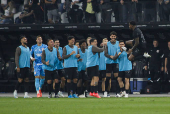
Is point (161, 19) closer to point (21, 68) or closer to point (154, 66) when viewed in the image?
point (154, 66)

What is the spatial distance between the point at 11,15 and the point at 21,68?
6.51m

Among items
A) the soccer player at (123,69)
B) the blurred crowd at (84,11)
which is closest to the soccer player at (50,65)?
the soccer player at (123,69)

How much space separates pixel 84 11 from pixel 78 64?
5151 millimetres

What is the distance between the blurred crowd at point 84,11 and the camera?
21.1m

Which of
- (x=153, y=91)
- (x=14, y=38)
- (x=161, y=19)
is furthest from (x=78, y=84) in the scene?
(x=14, y=38)

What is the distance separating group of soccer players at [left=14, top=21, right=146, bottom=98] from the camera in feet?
53.3

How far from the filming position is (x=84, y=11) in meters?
21.7

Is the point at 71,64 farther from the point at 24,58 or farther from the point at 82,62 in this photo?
the point at 24,58

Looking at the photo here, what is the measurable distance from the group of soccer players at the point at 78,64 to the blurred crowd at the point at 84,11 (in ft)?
14.5

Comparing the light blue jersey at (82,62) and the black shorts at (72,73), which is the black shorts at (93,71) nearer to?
the black shorts at (72,73)

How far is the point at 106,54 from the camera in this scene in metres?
16.6

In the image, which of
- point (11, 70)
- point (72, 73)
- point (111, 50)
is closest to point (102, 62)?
point (111, 50)

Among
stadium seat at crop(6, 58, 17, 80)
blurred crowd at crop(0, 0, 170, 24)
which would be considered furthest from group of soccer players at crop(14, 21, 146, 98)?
stadium seat at crop(6, 58, 17, 80)

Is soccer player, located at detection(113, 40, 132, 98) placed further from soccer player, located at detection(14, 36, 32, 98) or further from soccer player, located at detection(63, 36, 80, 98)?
soccer player, located at detection(14, 36, 32, 98)
